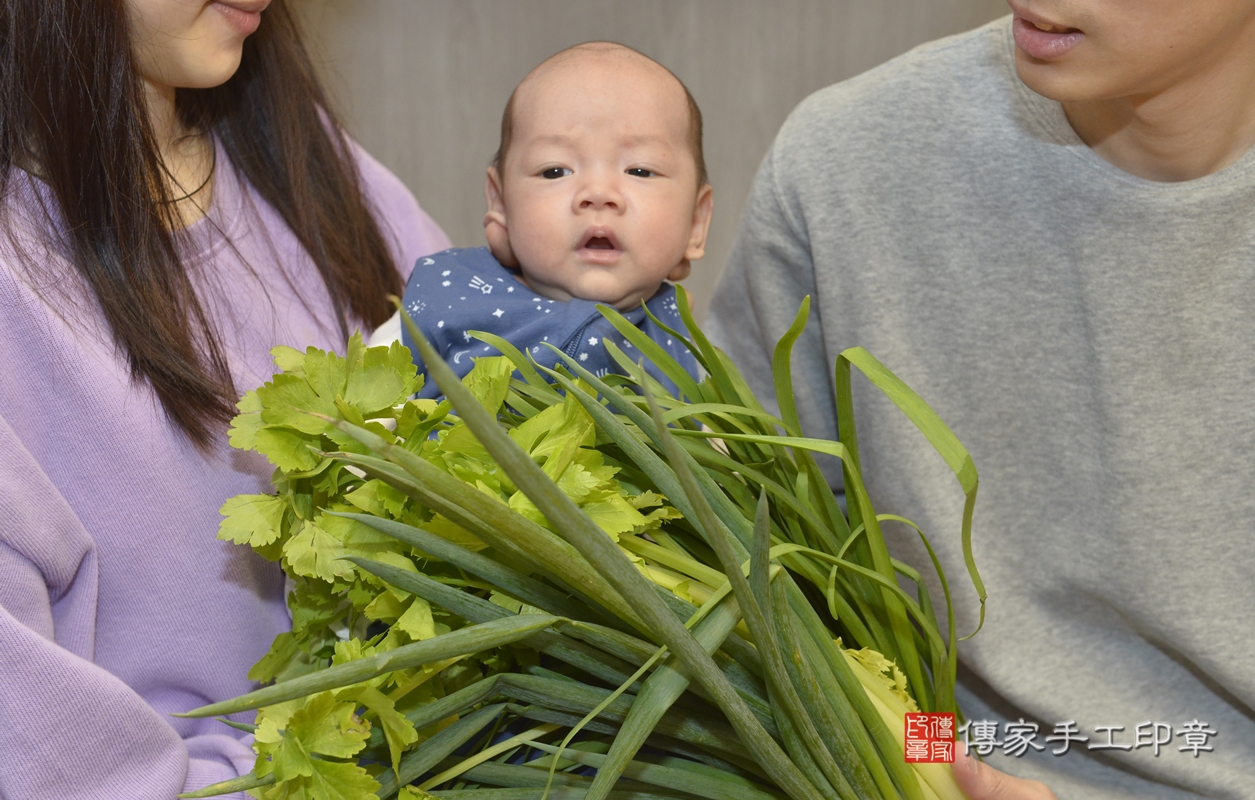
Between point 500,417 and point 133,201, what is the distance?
393mm

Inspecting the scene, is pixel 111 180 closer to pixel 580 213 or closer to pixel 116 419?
pixel 116 419

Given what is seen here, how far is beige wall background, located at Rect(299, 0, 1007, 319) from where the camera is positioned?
1.93m

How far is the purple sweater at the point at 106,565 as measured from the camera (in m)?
0.73

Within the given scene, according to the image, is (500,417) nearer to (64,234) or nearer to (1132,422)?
(64,234)

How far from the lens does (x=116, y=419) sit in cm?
82

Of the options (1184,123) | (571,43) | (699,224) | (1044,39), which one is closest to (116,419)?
(699,224)

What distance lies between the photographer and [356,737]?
596mm

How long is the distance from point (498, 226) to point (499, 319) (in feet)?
0.42

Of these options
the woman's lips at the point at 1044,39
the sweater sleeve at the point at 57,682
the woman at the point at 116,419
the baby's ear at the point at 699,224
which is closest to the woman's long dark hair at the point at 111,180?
the woman at the point at 116,419

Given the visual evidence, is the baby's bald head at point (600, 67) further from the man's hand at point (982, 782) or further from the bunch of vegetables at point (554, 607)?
the man's hand at point (982, 782)

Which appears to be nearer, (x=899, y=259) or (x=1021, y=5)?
(x=1021, y=5)

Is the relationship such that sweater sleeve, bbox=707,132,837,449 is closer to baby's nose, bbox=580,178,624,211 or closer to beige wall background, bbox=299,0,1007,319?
baby's nose, bbox=580,178,624,211

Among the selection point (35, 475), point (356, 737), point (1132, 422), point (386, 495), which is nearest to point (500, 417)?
point (386, 495)

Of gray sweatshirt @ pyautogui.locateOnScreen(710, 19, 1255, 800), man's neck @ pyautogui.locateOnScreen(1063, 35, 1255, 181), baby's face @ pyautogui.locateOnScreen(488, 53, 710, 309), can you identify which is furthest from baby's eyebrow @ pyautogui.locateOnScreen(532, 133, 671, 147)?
man's neck @ pyautogui.locateOnScreen(1063, 35, 1255, 181)
